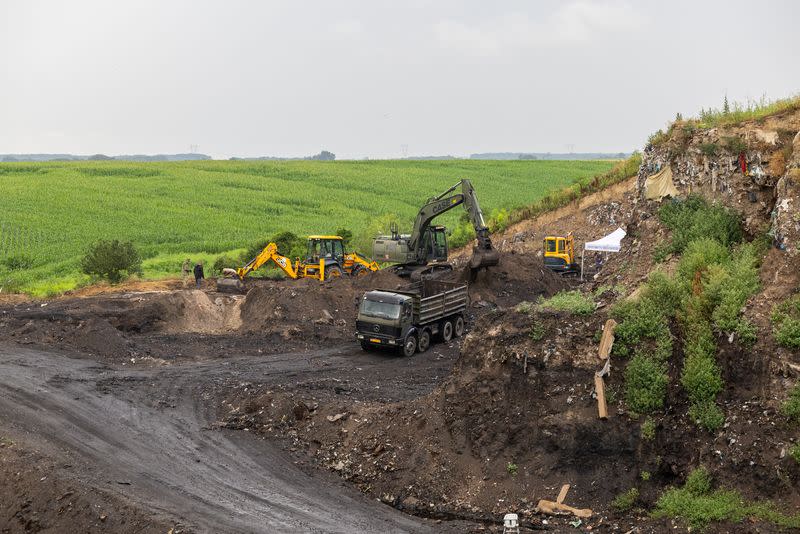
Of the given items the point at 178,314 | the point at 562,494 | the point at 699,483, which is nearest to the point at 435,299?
the point at 178,314

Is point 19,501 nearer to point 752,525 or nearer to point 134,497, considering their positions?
point 134,497

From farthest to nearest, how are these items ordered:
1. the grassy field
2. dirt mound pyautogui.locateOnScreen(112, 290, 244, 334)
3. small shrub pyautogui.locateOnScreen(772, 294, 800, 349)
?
the grassy field
dirt mound pyautogui.locateOnScreen(112, 290, 244, 334)
small shrub pyautogui.locateOnScreen(772, 294, 800, 349)

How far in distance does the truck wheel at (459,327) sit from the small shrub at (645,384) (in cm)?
1306

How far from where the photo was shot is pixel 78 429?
1803cm

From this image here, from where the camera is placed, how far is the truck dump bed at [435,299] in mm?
25203

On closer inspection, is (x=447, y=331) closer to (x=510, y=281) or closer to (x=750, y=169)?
(x=510, y=281)

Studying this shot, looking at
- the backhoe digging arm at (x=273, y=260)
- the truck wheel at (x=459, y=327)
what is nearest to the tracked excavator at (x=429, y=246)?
the backhoe digging arm at (x=273, y=260)

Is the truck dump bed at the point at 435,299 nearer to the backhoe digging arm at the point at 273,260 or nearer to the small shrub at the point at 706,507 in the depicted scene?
the backhoe digging arm at the point at 273,260

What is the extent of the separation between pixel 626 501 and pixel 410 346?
40.6 ft

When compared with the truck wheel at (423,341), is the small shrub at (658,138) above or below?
above

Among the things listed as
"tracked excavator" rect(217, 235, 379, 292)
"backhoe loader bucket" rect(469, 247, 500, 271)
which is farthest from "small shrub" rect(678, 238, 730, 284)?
"tracked excavator" rect(217, 235, 379, 292)

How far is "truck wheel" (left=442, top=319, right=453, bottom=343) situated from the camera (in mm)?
26656

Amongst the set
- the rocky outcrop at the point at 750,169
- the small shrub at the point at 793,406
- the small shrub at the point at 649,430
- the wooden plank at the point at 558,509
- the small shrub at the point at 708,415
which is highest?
the rocky outcrop at the point at 750,169

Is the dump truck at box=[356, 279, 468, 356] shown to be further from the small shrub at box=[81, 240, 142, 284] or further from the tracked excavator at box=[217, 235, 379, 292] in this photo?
the small shrub at box=[81, 240, 142, 284]
